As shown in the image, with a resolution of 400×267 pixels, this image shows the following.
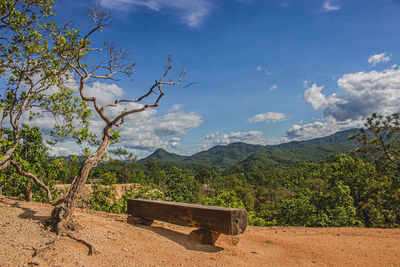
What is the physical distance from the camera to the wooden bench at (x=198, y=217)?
4777 mm

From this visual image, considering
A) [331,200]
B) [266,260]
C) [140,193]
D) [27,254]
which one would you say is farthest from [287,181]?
[27,254]

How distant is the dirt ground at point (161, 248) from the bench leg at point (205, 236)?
0.56 ft

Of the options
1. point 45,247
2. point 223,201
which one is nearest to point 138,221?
point 45,247

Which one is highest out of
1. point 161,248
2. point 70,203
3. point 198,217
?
point 70,203

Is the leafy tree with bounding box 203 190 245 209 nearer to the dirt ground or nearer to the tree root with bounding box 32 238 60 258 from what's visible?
the dirt ground

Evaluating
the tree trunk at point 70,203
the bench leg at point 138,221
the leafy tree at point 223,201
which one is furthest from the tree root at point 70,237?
the leafy tree at point 223,201

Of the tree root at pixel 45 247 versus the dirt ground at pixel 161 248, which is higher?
the tree root at pixel 45 247

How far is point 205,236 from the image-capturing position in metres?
5.20

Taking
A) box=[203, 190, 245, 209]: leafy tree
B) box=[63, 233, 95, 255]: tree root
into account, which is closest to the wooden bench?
box=[63, 233, 95, 255]: tree root

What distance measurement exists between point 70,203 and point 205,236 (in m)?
3.04

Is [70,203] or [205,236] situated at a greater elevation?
[70,203]

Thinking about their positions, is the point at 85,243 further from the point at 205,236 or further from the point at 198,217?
the point at 205,236

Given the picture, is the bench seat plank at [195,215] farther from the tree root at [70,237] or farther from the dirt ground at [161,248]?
the tree root at [70,237]

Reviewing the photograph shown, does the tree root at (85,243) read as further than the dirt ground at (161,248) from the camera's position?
Yes
